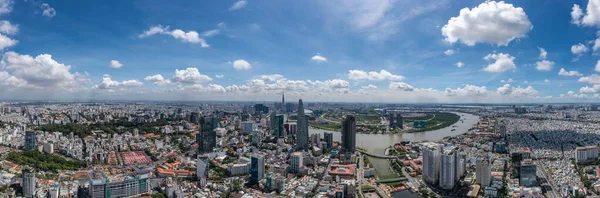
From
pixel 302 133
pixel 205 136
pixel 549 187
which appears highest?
pixel 302 133

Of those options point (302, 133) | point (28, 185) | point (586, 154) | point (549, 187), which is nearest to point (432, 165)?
point (549, 187)

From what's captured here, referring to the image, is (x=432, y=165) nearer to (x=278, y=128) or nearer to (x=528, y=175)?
(x=528, y=175)

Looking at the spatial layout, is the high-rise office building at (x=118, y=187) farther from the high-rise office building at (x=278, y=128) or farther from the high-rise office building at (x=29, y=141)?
the high-rise office building at (x=278, y=128)

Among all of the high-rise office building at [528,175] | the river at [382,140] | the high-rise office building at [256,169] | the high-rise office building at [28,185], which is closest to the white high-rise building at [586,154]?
the high-rise office building at [528,175]

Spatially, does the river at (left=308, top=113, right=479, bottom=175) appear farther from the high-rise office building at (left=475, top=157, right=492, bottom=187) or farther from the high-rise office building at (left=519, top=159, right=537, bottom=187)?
the high-rise office building at (left=519, top=159, right=537, bottom=187)

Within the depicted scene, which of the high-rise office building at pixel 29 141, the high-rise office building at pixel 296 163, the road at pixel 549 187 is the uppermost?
the high-rise office building at pixel 29 141

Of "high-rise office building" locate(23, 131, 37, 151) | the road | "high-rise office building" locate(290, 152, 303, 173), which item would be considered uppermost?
Result: "high-rise office building" locate(23, 131, 37, 151)

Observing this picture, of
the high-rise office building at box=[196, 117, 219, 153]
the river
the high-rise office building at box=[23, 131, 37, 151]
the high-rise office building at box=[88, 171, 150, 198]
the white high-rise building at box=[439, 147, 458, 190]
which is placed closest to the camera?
the high-rise office building at box=[88, 171, 150, 198]

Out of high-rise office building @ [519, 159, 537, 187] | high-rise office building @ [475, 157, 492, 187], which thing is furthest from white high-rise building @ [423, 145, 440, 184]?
high-rise office building @ [519, 159, 537, 187]

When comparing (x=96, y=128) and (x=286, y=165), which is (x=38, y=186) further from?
(x=96, y=128)

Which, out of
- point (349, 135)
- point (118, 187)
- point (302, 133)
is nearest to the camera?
point (118, 187)

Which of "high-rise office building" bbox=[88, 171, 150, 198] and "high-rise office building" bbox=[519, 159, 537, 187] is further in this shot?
"high-rise office building" bbox=[519, 159, 537, 187]

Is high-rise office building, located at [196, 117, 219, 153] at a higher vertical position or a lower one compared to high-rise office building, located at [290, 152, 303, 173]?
higher
